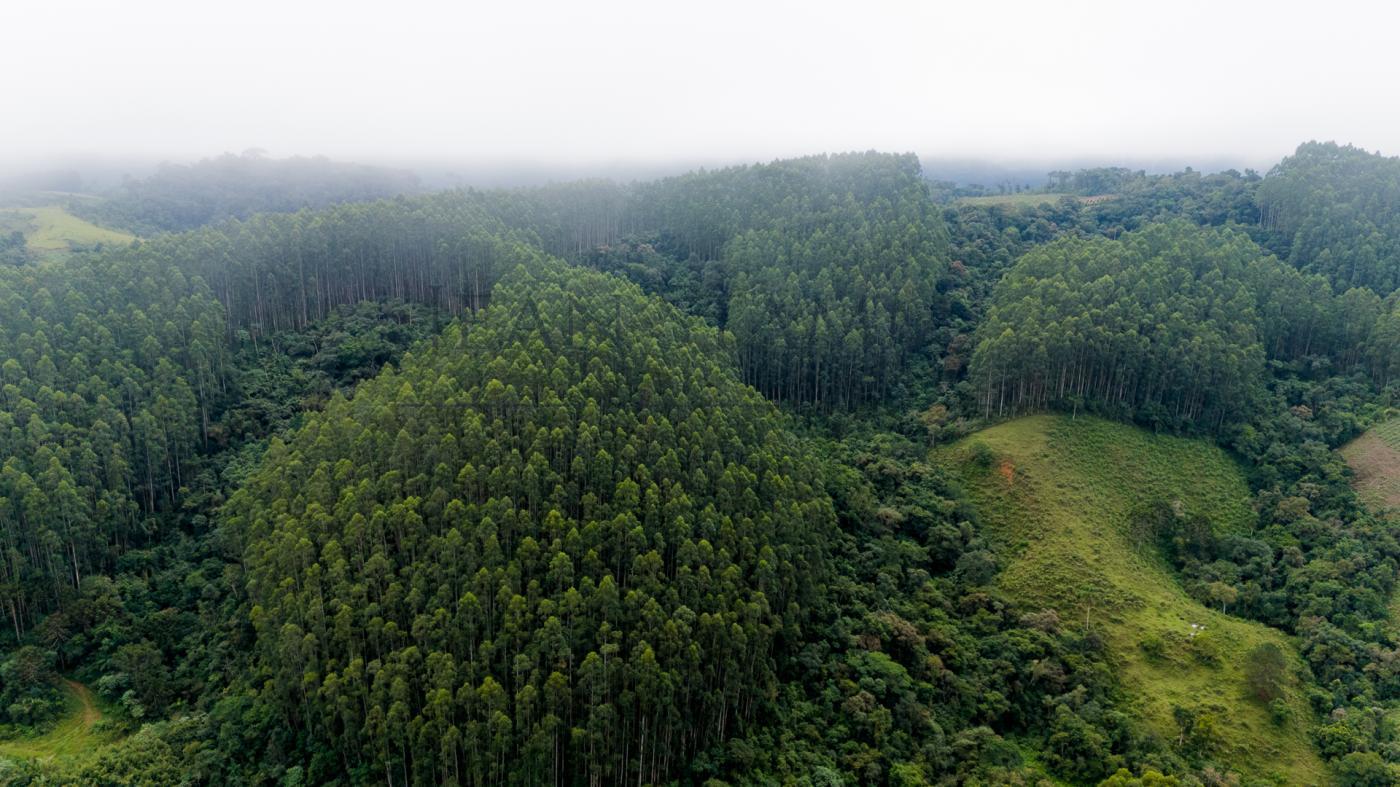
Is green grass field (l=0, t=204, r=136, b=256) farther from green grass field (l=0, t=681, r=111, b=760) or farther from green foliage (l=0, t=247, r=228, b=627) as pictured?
green grass field (l=0, t=681, r=111, b=760)

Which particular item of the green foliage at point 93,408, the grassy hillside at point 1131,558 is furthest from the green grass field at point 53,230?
the grassy hillside at point 1131,558

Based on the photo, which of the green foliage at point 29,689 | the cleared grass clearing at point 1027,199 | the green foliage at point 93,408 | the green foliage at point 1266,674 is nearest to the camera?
the green foliage at point 29,689

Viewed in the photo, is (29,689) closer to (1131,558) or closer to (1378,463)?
(1131,558)

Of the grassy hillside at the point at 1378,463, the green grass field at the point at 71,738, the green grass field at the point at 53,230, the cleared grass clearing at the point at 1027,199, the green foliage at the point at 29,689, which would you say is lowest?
the green grass field at the point at 71,738

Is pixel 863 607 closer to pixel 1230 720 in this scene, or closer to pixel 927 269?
pixel 1230 720

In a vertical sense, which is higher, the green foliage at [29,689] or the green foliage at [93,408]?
the green foliage at [93,408]

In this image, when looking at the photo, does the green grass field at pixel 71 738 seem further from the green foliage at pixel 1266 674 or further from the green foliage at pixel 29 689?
the green foliage at pixel 1266 674

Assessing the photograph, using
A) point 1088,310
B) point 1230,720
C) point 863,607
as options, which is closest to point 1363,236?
point 1088,310
